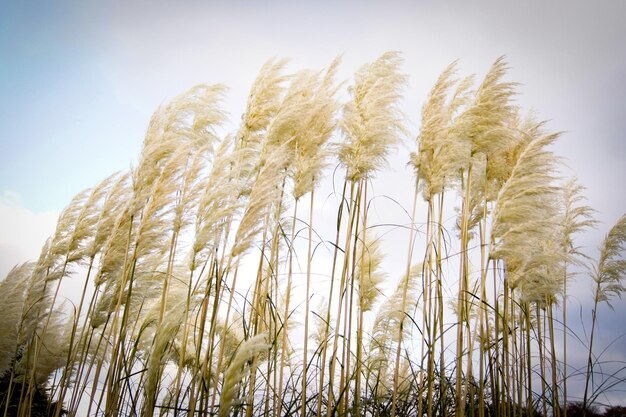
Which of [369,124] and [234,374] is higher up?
[369,124]

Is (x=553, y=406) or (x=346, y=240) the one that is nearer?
(x=346, y=240)

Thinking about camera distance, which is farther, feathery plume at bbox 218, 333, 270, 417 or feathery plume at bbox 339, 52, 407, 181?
feathery plume at bbox 339, 52, 407, 181

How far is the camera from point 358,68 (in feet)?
11.5

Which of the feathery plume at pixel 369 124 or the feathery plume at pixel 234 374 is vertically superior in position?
the feathery plume at pixel 369 124

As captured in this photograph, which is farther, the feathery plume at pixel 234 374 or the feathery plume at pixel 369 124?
the feathery plume at pixel 369 124

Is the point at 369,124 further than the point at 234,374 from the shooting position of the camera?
Yes

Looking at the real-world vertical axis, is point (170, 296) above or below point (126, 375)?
above

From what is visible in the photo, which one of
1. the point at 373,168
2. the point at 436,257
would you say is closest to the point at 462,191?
the point at 436,257

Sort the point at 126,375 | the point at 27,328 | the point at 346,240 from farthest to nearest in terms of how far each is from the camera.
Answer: the point at 27,328, the point at 346,240, the point at 126,375

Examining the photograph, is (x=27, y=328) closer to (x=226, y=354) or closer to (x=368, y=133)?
(x=226, y=354)

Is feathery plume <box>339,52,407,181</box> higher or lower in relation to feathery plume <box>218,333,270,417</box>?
higher

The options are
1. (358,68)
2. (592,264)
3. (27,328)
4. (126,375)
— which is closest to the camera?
(126,375)

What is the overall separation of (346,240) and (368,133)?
788mm

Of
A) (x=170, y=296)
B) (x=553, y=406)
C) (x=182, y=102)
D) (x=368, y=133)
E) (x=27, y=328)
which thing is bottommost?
(x=553, y=406)
